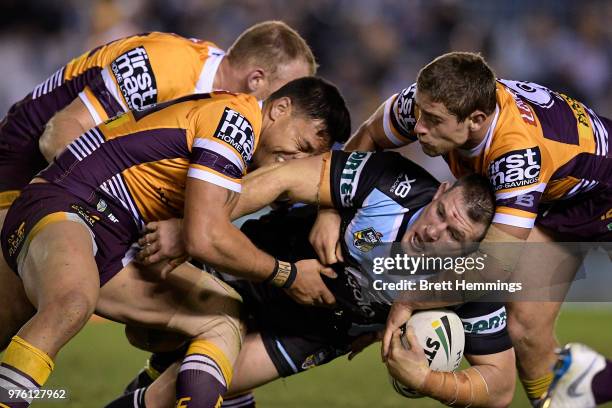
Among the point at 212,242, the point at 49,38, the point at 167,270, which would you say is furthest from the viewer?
the point at 49,38

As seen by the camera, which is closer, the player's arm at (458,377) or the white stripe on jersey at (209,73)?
the player's arm at (458,377)

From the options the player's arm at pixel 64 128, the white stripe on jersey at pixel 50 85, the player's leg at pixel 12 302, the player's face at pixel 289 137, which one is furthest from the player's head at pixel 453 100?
the white stripe on jersey at pixel 50 85

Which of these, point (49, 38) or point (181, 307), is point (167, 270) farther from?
point (49, 38)

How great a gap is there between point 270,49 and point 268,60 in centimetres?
8

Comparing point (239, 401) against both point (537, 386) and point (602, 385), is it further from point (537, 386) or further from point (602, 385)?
point (602, 385)

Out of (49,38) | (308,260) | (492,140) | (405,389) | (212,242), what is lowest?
(49,38)

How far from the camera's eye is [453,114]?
191 inches

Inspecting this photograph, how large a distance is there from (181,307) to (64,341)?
0.80 meters

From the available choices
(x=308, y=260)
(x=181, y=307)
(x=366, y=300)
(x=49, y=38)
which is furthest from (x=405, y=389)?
(x=49, y=38)

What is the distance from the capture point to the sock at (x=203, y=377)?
4.49 metres

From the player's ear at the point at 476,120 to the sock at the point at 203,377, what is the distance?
5.44ft

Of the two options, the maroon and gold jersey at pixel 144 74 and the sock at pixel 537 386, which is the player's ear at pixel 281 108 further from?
the sock at pixel 537 386

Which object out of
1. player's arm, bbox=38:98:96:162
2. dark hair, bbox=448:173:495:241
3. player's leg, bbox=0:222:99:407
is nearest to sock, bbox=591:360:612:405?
dark hair, bbox=448:173:495:241

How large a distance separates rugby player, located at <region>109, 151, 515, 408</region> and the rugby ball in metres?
0.08
